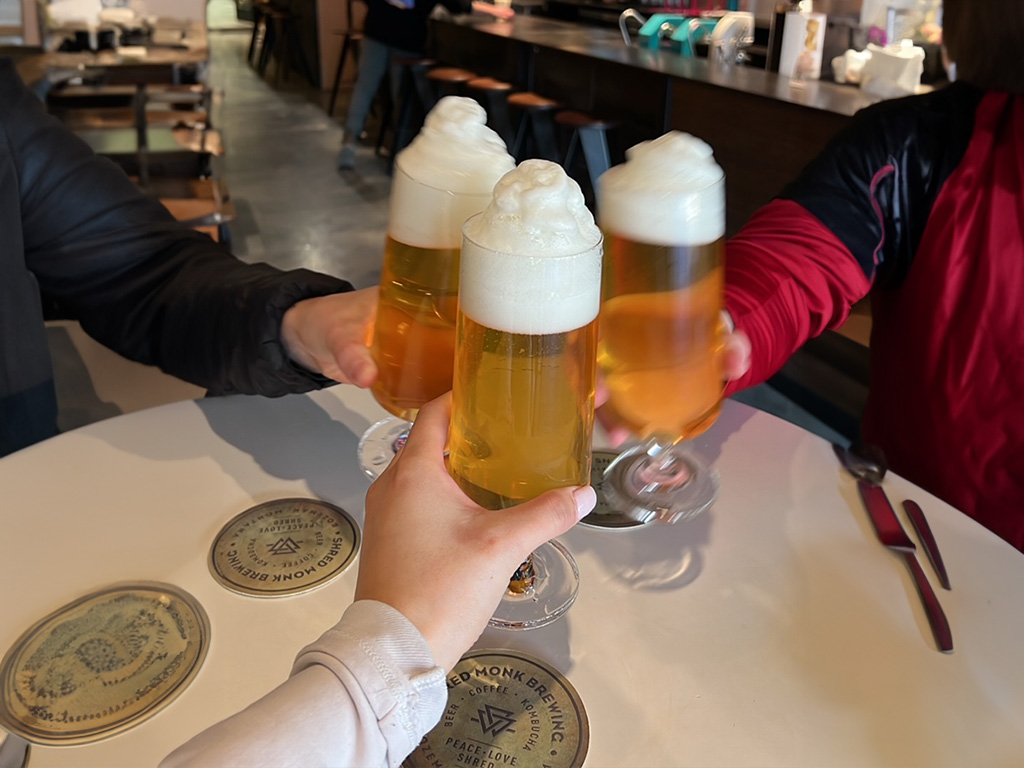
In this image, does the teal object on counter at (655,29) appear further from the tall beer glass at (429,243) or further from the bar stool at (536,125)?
the tall beer glass at (429,243)

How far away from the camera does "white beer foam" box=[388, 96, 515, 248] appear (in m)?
0.81

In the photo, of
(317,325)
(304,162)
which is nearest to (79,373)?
(317,325)

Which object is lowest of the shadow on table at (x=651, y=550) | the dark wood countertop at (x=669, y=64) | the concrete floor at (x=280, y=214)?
the concrete floor at (x=280, y=214)

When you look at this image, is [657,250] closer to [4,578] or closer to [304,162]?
[4,578]

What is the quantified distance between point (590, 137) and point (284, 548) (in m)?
4.19

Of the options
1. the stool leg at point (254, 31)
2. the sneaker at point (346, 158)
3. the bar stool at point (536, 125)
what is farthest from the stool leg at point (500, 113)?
the stool leg at point (254, 31)

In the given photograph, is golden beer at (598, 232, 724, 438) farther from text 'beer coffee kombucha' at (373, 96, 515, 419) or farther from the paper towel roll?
the paper towel roll

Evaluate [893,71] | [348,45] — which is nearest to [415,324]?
[893,71]

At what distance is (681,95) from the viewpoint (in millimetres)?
4082

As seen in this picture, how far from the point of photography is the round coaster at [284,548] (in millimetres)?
924

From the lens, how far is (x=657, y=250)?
831 mm

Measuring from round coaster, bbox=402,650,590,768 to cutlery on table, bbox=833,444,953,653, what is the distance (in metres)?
0.41

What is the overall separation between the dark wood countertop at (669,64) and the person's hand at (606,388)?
231 centimetres

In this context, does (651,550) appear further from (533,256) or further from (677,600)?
(533,256)
